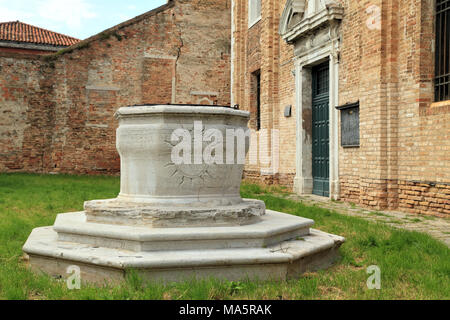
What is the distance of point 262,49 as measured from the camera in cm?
1292

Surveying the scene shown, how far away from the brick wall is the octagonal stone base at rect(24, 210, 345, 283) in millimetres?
12786

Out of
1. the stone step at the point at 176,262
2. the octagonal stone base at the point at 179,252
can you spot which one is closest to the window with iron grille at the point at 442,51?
the octagonal stone base at the point at 179,252

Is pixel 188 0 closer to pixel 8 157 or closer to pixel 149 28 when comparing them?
pixel 149 28

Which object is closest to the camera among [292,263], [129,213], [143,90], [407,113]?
[292,263]

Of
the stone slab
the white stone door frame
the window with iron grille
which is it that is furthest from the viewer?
the white stone door frame

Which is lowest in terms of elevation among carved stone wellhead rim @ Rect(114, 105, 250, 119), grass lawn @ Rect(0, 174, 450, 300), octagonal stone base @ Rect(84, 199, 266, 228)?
grass lawn @ Rect(0, 174, 450, 300)

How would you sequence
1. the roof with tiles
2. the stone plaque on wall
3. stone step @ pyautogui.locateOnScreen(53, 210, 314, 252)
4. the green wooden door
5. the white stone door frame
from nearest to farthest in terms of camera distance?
stone step @ pyautogui.locateOnScreen(53, 210, 314, 252), the stone plaque on wall, the green wooden door, the white stone door frame, the roof with tiles

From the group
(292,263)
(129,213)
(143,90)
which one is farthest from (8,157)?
(292,263)

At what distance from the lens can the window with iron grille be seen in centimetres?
688

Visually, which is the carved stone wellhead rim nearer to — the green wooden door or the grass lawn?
the grass lawn

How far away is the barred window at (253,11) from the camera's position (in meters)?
14.4

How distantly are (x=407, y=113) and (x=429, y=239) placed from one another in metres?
3.34

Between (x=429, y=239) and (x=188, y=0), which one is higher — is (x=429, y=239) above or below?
below

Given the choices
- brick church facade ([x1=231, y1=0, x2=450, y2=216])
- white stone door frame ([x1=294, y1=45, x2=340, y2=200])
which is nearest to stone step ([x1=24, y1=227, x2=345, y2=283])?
brick church facade ([x1=231, y1=0, x2=450, y2=216])
